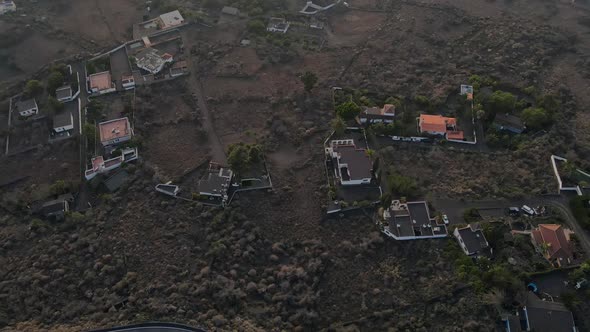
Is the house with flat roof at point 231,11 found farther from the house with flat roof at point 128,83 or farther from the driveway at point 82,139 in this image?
the driveway at point 82,139

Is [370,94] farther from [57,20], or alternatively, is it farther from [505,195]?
[57,20]

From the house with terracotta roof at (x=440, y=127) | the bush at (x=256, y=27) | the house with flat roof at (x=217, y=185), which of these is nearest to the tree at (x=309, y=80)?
the house with terracotta roof at (x=440, y=127)

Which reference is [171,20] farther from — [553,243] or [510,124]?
[553,243]

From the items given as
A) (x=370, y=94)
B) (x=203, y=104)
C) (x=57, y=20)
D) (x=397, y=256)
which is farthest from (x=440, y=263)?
(x=57, y=20)

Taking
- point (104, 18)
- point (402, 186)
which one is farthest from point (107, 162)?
point (402, 186)

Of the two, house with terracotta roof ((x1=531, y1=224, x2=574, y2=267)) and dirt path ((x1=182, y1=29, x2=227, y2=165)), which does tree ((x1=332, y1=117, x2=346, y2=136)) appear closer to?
dirt path ((x1=182, y1=29, x2=227, y2=165))

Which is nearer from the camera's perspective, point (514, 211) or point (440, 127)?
point (514, 211)
